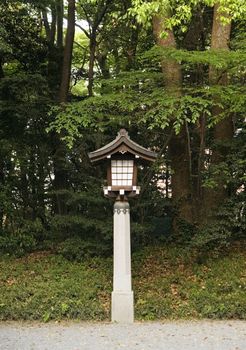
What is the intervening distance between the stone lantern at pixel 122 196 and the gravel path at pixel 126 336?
337 mm

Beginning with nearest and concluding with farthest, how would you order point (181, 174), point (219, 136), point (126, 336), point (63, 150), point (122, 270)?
point (126, 336) → point (122, 270) → point (219, 136) → point (181, 174) → point (63, 150)

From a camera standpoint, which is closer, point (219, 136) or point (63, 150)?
point (219, 136)

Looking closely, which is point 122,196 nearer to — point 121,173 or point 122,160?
point 121,173

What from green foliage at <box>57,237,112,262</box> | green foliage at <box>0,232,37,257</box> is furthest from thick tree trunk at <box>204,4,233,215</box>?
green foliage at <box>0,232,37,257</box>

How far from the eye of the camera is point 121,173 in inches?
282

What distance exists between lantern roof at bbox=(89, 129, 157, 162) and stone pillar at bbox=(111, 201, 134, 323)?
2.57 ft

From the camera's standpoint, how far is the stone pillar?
691 cm

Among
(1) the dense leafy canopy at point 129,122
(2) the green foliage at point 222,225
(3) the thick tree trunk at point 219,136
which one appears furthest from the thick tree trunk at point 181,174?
(2) the green foliage at point 222,225

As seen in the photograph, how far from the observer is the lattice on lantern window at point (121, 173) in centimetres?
714

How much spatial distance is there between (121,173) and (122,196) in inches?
14.4

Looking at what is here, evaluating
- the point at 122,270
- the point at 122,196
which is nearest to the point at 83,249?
the point at 122,270

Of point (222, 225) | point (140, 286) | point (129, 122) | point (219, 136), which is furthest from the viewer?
point (219, 136)

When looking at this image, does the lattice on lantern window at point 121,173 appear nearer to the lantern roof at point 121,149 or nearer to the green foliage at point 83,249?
the lantern roof at point 121,149

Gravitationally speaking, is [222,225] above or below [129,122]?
below
